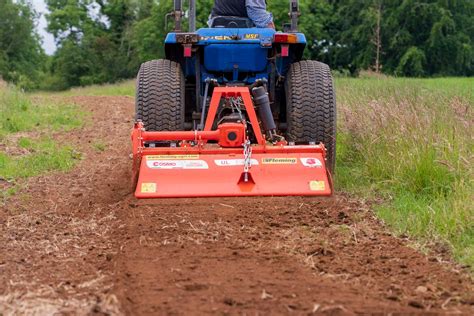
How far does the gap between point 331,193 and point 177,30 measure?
2480mm

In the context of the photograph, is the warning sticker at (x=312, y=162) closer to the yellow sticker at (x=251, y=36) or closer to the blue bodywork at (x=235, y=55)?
the blue bodywork at (x=235, y=55)

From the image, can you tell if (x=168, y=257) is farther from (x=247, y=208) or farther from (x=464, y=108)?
(x=464, y=108)

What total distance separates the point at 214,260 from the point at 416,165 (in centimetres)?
270

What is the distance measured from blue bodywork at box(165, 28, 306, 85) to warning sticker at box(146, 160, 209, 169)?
136 centimetres

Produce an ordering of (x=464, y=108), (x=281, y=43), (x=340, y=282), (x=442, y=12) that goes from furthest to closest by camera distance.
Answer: (x=442, y=12) → (x=464, y=108) → (x=281, y=43) → (x=340, y=282)

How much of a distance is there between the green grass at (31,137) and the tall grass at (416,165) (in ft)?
10.9

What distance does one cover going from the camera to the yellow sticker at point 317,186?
547 centimetres

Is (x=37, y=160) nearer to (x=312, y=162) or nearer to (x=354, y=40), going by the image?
(x=312, y=162)

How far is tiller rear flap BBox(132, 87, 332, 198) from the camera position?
17.8ft

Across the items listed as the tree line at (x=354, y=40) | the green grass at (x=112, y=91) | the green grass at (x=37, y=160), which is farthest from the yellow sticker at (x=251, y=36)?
the tree line at (x=354, y=40)

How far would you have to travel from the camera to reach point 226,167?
18.1 feet

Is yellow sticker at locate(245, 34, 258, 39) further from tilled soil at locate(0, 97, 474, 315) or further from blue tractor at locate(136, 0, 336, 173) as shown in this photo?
tilled soil at locate(0, 97, 474, 315)

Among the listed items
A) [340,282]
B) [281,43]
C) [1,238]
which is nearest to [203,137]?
[281,43]

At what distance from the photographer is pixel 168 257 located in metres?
4.04
